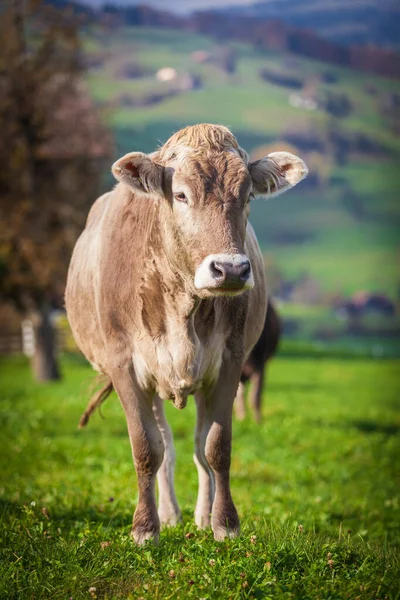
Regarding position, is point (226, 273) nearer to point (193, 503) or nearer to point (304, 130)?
point (193, 503)

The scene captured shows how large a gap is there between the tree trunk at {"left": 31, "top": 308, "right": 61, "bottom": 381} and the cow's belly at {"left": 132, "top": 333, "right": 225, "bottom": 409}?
62.7 ft

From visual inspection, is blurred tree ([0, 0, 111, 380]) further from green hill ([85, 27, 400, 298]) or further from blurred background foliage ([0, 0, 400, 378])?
green hill ([85, 27, 400, 298])

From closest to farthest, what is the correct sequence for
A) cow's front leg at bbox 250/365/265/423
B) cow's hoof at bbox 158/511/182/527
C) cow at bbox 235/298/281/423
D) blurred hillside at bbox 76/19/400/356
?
cow's hoof at bbox 158/511/182/527, cow at bbox 235/298/281/423, cow's front leg at bbox 250/365/265/423, blurred hillside at bbox 76/19/400/356

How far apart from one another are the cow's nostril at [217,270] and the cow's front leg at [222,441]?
107 centimetres

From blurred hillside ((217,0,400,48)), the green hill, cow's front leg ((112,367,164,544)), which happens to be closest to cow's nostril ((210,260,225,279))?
cow's front leg ((112,367,164,544))

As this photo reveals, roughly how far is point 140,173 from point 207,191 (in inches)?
20.1

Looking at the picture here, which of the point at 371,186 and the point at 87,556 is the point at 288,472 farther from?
the point at 371,186

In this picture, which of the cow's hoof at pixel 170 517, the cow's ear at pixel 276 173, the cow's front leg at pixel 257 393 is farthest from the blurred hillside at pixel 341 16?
the cow's hoof at pixel 170 517

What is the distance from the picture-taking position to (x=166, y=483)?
6.62m

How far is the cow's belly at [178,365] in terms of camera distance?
573 cm

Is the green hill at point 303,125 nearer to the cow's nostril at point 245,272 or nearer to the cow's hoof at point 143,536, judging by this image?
the cow's hoof at point 143,536

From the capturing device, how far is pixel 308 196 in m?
56.3

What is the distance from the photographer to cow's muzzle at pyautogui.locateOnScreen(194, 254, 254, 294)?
16.3 feet

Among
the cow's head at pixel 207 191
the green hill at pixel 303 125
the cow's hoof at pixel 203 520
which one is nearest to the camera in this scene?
the cow's head at pixel 207 191
